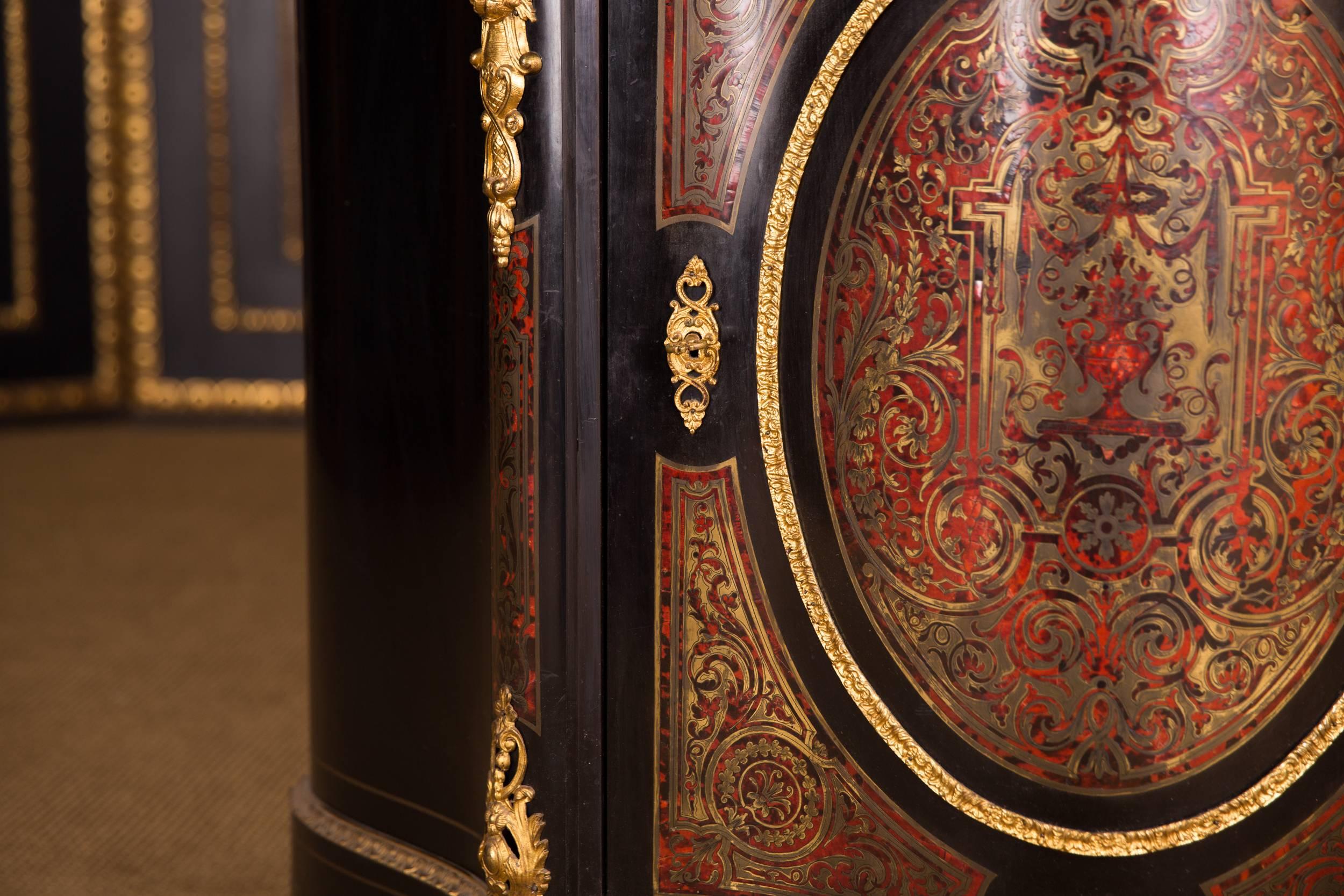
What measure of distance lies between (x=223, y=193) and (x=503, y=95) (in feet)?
14.3

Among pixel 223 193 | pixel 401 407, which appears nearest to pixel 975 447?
pixel 401 407

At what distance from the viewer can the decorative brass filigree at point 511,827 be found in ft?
4.50

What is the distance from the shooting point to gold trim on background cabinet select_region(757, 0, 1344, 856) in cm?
125

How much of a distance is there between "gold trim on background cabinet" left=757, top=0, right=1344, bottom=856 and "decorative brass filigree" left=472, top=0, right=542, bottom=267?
Result: 249 millimetres

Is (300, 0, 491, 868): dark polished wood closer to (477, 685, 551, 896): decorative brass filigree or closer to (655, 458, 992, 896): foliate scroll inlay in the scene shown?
(477, 685, 551, 896): decorative brass filigree

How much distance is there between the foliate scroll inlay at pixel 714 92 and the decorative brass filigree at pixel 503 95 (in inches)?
5.2

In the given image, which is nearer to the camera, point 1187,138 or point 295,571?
point 1187,138

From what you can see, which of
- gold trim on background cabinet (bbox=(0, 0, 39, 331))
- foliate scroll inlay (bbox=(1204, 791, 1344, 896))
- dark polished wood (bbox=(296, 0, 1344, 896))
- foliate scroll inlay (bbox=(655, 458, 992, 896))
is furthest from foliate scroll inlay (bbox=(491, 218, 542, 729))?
gold trim on background cabinet (bbox=(0, 0, 39, 331))

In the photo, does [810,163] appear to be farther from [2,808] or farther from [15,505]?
[15,505]

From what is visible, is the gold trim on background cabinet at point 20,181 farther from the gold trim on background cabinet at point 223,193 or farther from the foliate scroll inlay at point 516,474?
the foliate scroll inlay at point 516,474

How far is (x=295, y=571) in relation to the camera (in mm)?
3436

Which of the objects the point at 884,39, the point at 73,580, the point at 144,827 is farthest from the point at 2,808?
the point at 884,39

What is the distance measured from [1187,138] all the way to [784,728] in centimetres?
67

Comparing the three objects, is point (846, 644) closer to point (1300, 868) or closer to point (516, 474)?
point (516, 474)
